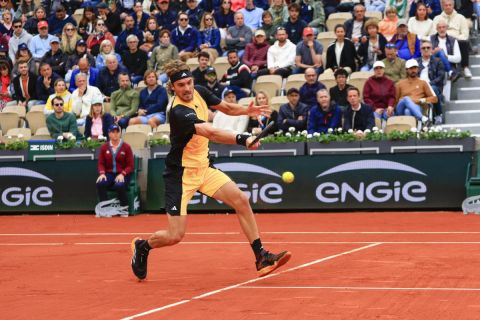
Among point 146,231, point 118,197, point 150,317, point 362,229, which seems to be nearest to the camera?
point 150,317

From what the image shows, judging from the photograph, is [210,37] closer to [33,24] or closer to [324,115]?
[324,115]

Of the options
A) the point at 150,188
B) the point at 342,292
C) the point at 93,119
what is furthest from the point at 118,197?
the point at 342,292

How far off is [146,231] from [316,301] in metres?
8.56

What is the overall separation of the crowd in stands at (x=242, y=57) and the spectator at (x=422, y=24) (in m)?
0.03

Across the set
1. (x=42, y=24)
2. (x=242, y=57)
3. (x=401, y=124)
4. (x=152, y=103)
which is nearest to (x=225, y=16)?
(x=242, y=57)

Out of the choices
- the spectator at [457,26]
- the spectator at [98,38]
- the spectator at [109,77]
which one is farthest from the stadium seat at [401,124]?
the spectator at [98,38]

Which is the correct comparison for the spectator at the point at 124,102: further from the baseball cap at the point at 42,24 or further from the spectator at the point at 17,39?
the spectator at the point at 17,39

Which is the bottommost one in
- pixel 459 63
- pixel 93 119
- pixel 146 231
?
pixel 146 231

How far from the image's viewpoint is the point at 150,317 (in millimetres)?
7906

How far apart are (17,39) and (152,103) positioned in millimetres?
6352

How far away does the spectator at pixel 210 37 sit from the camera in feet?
79.1

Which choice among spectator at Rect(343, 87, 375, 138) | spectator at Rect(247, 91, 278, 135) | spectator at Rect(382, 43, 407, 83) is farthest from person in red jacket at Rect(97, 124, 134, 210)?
spectator at Rect(382, 43, 407, 83)

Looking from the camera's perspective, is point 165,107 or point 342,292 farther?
point 165,107

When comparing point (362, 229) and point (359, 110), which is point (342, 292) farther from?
point (359, 110)
